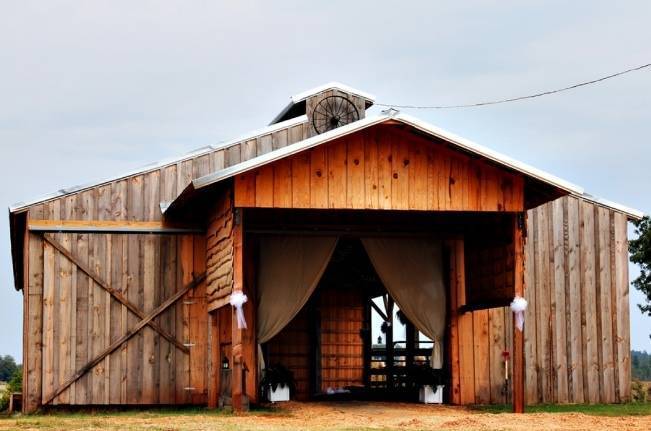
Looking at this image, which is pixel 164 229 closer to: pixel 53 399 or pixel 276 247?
pixel 276 247

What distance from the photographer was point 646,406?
21.1 m

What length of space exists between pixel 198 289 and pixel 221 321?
2.36 ft

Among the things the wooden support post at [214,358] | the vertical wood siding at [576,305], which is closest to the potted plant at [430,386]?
the vertical wood siding at [576,305]

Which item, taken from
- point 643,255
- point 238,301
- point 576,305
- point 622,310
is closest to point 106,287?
point 238,301

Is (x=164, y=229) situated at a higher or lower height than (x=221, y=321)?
higher

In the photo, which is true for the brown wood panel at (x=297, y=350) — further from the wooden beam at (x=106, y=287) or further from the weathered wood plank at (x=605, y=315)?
the weathered wood plank at (x=605, y=315)

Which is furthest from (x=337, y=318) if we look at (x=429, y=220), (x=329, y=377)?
(x=429, y=220)

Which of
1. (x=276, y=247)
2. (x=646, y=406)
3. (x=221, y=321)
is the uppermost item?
(x=276, y=247)

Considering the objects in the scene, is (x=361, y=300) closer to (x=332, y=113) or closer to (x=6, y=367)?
(x=332, y=113)

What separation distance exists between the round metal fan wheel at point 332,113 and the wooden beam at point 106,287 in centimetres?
498

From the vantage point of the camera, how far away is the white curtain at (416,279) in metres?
21.2

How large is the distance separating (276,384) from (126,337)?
283cm

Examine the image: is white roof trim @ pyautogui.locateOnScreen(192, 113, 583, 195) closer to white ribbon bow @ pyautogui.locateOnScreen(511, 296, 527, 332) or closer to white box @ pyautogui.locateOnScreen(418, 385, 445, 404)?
white ribbon bow @ pyautogui.locateOnScreen(511, 296, 527, 332)

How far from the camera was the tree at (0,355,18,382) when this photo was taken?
6466 cm
